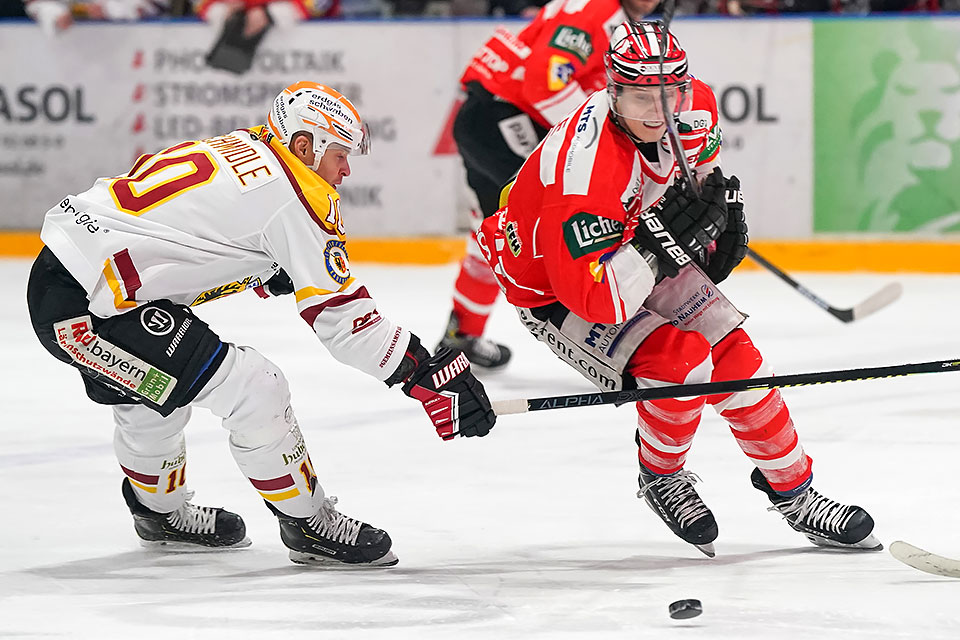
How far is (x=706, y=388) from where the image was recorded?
2.76 metres

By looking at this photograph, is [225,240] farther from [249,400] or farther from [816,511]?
[816,511]

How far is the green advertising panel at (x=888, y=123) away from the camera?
6383 mm

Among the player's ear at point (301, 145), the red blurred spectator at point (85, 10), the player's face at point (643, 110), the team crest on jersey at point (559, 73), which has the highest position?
the player's face at point (643, 110)

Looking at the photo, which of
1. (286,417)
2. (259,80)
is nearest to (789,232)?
(259,80)

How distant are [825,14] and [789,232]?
96 centimetres

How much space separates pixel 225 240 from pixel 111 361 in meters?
0.31

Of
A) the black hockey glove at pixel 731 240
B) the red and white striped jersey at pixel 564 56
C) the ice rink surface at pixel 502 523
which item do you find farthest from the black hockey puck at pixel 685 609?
the red and white striped jersey at pixel 564 56

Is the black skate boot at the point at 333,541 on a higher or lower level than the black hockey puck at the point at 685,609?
lower

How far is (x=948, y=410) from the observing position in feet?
13.8

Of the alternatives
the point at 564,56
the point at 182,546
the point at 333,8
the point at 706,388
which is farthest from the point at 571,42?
the point at 333,8

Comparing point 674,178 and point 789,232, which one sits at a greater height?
point 674,178

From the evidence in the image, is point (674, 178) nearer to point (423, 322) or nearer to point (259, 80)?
point (423, 322)

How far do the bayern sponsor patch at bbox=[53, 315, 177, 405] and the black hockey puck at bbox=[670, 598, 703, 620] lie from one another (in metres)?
1.00

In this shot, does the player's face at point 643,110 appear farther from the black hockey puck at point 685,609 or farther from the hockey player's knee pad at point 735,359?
the black hockey puck at point 685,609
